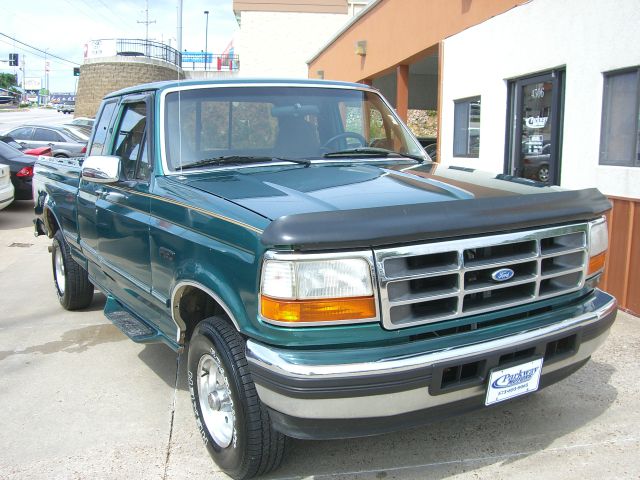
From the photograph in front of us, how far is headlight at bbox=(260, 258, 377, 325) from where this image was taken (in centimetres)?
242

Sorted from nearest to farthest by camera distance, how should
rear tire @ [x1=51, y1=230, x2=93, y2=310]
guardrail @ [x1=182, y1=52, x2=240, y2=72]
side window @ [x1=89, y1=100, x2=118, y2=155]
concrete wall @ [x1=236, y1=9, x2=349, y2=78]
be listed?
side window @ [x1=89, y1=100, x2=118, y2=155]
rear tire @ [x1=51, y1=230, x2=93, y2=310]
concrete wall @ [x1=236, y1=9, x2=349, y2=78]
guardrail @ [x1=182, y1=52, x2=240, y2=72]

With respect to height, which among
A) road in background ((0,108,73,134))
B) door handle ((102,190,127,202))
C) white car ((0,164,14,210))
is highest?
road in background ((0,108,73,134))

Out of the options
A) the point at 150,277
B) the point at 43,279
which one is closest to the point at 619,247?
the point at 150,277

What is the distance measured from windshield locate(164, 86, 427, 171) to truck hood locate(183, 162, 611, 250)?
0.86ft

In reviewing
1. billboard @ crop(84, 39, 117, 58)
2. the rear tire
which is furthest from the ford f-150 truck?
billboard @ crop(84, 39, 117, 58)

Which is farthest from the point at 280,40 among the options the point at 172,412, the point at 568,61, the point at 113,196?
the point at 172,412

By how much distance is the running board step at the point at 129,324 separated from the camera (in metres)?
3.76

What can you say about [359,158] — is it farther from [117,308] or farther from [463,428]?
[117,308]

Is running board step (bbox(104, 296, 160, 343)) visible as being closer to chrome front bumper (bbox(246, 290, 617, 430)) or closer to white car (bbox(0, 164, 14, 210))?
chrome front bumper (bbox(246, 290, 617, 430))

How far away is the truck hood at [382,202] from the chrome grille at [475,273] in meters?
0.06

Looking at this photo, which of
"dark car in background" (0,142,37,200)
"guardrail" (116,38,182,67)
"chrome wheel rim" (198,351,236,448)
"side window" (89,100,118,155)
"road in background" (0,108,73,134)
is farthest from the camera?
"guardrail" (116,38,182,67)

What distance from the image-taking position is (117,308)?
4453 millimetres

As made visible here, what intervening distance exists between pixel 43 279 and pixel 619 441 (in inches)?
259

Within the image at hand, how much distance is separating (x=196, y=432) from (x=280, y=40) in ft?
97.0
